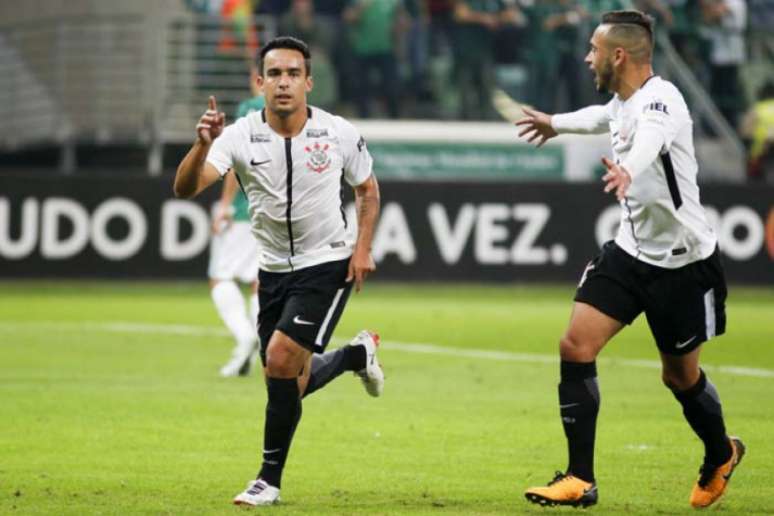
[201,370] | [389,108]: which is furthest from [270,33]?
[201,370]

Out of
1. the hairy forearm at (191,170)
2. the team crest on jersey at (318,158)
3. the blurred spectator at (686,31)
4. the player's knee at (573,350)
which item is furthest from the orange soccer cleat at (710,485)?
the blurred spectator at (686,31)

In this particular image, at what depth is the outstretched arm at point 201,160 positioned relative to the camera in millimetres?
7984

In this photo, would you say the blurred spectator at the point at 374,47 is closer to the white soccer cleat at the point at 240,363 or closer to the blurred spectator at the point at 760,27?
the blurred spectator at the point at 760,27

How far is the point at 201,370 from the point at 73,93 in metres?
13.5

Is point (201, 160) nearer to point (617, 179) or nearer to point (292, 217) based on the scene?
point (292, 217)

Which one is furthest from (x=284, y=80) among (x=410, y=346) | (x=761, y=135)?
(x=761, y=135)

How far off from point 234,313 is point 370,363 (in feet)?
14.5

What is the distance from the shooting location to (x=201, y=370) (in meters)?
14.8

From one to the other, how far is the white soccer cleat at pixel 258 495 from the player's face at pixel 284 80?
70.7 inches

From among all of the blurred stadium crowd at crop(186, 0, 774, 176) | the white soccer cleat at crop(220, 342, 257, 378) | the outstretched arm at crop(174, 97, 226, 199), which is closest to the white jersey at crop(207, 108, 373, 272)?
the outstretched arm at crop(174, 97, 226, 199)

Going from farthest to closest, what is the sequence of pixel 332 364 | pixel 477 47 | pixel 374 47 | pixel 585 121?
pixel 477 47 → pixel 374 47 → pixel 332 364 → pixel 585 121

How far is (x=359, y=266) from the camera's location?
28.7 ft

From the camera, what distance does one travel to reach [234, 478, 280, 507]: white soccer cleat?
827 centimetres

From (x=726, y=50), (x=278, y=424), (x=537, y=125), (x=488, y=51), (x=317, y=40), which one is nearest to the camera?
(x=278, y=424)
